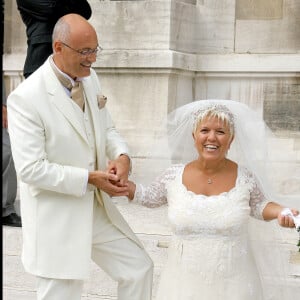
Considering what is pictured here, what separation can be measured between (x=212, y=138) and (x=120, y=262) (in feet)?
2.47

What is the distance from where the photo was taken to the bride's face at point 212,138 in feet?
17.5

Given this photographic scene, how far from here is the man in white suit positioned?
5098 mm

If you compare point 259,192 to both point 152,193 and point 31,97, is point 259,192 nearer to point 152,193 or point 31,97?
point 152,193

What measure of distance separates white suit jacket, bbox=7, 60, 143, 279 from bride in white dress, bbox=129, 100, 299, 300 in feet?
1.39

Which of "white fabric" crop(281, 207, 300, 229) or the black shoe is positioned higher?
"white fabric" crop(281, 207, 300, 229)

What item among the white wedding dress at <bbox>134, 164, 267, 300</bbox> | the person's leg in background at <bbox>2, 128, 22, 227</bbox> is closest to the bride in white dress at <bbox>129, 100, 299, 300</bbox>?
the white wedding dress at <bbox>134, 164, 267, 300</bbox>

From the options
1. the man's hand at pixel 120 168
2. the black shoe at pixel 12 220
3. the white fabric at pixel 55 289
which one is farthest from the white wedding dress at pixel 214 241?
the black shoe at pixel 12 220

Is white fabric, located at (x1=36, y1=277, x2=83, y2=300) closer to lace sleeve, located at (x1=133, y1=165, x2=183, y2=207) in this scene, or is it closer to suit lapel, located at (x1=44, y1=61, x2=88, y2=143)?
lace sleeve, located at (x1=133, y1=165, x2=183, y2=207)

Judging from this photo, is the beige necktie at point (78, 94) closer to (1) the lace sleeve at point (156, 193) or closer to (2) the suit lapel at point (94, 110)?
(2) the suit lapel at point (94, 110)

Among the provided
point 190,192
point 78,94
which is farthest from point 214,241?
point 78,94

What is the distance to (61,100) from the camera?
5.18 meters

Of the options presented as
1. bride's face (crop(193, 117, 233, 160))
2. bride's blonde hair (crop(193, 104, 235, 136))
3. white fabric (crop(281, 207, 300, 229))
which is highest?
bride's blonde hair (crop(193, 104, 235, 136))

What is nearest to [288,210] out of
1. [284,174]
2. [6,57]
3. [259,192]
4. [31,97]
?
[259,192]

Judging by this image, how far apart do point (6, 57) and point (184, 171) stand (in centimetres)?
492
